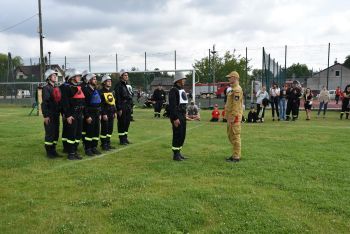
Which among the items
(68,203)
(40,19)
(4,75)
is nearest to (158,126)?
(68,203)

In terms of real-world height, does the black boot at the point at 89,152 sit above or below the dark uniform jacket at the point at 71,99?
below

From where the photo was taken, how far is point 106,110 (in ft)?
30.3

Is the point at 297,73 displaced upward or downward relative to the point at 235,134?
upward

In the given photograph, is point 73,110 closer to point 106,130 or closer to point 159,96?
point 106,130

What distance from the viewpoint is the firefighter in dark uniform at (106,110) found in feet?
30.0

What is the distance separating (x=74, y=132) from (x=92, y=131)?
54 centimetres

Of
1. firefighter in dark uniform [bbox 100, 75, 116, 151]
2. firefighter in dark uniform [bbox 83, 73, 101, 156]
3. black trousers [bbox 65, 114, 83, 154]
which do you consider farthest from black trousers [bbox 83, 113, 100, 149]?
firefighter in dark uniform [bbox 100, 75, 116, 151]

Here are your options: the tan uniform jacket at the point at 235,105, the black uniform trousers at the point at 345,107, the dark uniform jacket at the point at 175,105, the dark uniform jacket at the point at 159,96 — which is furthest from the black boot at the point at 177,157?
the black uniform trousers at the point at 345,107

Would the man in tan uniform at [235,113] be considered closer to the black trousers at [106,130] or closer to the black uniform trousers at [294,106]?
the black trousers at [106,130]

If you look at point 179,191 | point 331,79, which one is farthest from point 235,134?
A: point 331,79

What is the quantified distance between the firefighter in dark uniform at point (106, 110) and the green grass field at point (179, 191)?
501mm

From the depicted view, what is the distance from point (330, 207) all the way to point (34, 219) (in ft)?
12.6

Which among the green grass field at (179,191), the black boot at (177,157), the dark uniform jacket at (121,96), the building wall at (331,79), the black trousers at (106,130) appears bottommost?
the green grass field at (179,191)

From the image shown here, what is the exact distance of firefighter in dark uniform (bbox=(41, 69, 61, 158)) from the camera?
8.11 m
